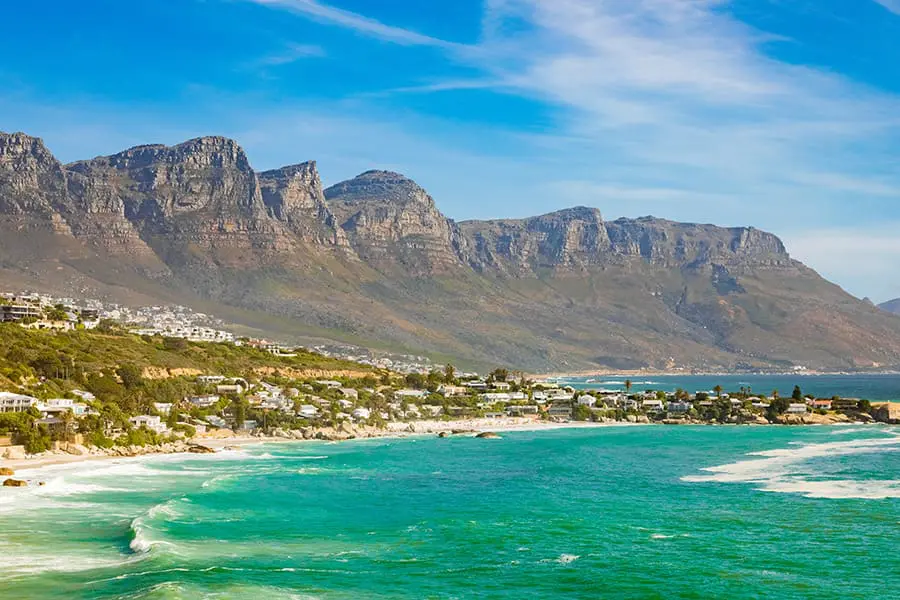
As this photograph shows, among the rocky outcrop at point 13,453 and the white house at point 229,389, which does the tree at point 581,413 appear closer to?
the white house at point 229,389

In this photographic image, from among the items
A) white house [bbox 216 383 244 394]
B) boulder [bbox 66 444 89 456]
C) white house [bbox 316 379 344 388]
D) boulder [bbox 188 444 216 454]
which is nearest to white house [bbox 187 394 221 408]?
white house [bbox 216 383 244 394]

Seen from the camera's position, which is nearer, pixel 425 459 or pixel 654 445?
pixel 425 459

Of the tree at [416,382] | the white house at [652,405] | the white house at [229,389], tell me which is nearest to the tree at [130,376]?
the white house at [229,389]

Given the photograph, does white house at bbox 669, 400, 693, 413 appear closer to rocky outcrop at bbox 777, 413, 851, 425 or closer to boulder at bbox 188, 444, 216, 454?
rocky outcrop at bbox 777, 413, 851, 425

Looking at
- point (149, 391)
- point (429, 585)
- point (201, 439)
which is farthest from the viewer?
point (149, 391)

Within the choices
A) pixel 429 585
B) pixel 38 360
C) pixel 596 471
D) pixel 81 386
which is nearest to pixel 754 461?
pixel 596 471

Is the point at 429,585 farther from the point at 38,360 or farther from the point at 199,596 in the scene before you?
the point at 38,360

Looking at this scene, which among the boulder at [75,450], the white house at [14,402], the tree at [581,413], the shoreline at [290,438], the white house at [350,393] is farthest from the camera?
the tree at [581,413]

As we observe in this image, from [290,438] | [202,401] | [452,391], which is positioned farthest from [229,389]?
[452,391]
